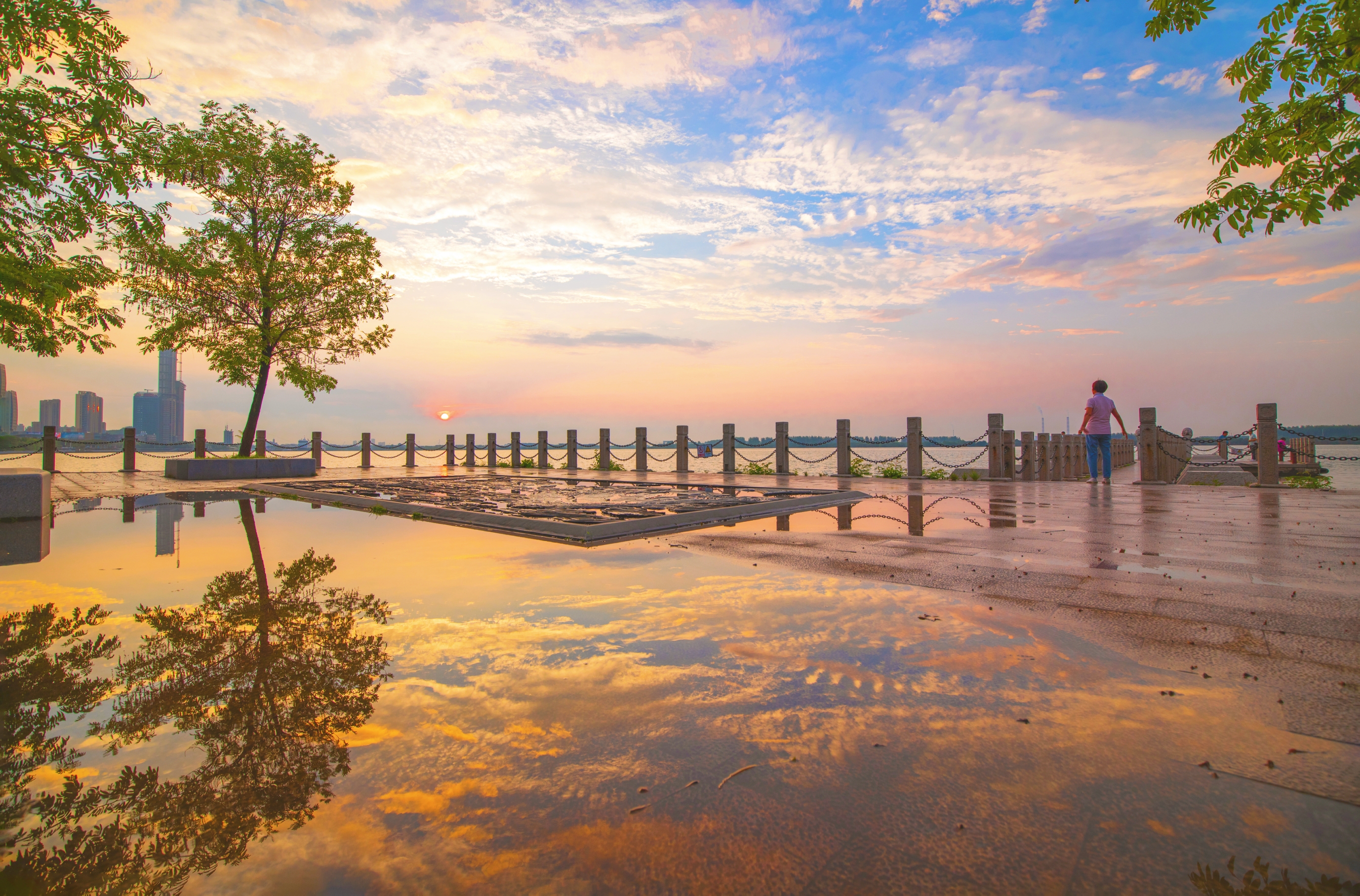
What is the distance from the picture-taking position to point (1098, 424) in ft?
45.6

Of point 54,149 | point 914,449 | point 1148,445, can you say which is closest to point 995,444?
point 914,449

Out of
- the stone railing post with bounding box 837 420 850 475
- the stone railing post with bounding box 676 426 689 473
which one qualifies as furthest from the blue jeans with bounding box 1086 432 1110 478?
the stone railing post with bounding box 676 426 689 473

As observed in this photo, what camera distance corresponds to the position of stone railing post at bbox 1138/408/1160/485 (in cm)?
1561

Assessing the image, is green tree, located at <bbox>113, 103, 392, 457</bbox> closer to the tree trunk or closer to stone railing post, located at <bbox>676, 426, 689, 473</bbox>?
the tree trunk

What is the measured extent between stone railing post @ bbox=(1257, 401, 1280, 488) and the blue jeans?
278cm

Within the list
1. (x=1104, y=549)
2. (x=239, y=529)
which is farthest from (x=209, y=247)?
(x=1104, y=549)

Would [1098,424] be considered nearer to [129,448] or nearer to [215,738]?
[215,738]

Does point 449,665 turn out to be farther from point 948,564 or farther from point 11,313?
point 11,313

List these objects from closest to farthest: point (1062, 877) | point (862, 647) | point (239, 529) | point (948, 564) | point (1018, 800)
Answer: point (1062, 877), point (1018, 800), point (862, 647), point (948, 564), point (239, 529)

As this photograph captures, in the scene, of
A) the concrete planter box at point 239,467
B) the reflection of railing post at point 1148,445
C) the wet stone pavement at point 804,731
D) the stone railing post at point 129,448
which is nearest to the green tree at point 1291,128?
the wet stone pavement at point 804,731

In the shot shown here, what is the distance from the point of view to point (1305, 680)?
275cm

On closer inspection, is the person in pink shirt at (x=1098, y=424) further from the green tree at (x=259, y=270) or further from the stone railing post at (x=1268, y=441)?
the green tree at (x=259, y=270)

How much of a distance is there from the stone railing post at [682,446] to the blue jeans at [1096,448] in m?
11.4

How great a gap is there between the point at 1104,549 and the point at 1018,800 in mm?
5288
